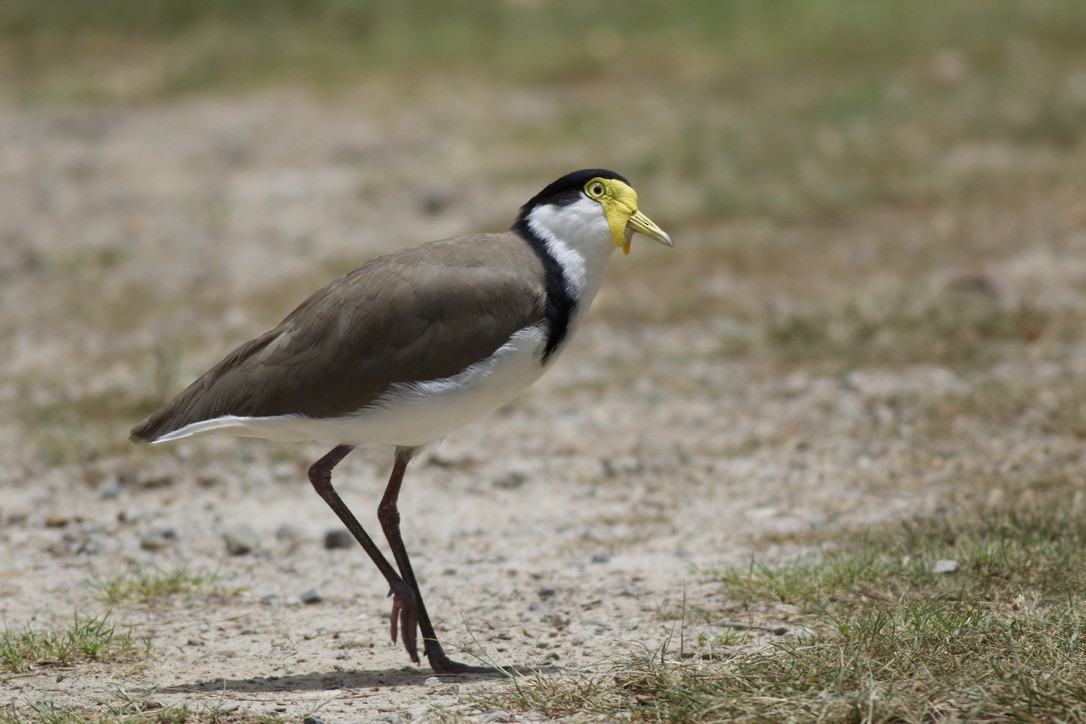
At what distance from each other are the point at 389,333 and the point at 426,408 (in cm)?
29

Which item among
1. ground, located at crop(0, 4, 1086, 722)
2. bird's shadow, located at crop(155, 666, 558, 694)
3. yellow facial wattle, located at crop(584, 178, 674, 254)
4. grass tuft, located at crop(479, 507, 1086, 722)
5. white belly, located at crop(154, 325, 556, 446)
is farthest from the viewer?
ground, located at crop(0, 4, 1086, 722)

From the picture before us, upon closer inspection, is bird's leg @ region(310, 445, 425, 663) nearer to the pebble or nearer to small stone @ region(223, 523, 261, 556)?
small stone @ region(223, 523, 261, 556)

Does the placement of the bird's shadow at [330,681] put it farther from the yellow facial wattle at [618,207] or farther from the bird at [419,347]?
the yellow facial wattle at [618,207]

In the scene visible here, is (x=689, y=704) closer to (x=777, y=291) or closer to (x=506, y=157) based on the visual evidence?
(x=777, y=291)

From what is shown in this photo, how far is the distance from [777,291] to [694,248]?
97 cm

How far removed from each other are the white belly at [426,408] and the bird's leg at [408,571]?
25 centimetres

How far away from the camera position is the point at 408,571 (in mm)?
4754

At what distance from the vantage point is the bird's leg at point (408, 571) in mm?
4520

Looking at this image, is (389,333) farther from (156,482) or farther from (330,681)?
(156,482)

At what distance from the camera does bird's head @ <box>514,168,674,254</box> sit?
15.5 ft

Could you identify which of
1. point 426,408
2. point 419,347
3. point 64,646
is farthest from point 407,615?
point 64,646

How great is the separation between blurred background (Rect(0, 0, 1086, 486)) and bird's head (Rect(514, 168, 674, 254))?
A: 283 cm

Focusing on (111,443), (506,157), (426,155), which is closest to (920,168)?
(506,157)

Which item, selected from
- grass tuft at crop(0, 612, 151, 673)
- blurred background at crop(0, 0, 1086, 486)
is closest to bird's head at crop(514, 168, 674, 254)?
grass tuft at crop(0, 612, 151, 673)
